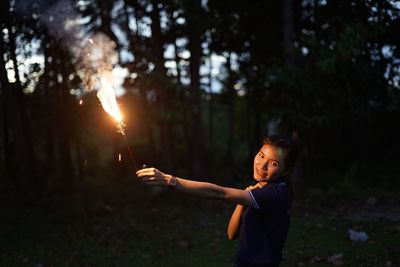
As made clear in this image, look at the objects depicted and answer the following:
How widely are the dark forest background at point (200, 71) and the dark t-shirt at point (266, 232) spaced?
8.69m

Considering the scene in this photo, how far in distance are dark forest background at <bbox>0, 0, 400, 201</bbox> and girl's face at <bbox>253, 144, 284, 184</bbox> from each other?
Answer: 8650mm

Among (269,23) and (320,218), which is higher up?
(269,23)

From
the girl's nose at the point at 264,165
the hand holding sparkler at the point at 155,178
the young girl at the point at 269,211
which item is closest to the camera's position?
the hand holding sparkler at the point at 155,178

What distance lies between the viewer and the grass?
8359 mm

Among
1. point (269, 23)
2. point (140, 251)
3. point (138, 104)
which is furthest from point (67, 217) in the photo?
point (269, 23)

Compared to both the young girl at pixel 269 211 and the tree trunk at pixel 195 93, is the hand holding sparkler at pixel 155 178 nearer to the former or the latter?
the young girl at pixel 269 211

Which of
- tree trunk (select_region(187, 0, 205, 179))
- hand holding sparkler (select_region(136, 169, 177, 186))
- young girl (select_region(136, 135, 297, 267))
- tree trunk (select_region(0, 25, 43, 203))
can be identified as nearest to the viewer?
hand holding sparkler (select_region(136, 169, 177, 186))

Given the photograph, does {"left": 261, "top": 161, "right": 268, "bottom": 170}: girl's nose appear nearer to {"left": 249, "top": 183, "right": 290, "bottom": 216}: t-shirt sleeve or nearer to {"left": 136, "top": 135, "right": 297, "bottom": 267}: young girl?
{"left": 136, "top": 135, "right": 297, "bottom": 267}: young girl

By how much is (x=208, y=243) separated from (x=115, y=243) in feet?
6.53

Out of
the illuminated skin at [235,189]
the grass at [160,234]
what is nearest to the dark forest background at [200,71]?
the grass at [160,234]

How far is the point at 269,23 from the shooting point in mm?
16922

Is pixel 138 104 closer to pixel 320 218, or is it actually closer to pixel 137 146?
pixel 320 218

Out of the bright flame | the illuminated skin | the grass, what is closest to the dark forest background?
the grass

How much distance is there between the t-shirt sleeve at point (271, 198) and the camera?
3494 millimetres
